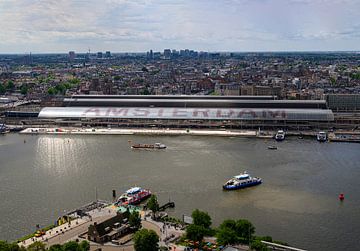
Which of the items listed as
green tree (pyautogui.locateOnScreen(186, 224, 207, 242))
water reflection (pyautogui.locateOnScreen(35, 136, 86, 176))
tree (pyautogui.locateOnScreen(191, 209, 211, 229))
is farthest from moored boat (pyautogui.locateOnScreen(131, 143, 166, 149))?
green tree (pyautogui.locateOnScreen(186, 224, 207, 242))

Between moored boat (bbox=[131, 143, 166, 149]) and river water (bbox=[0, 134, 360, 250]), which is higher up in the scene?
moored boat (bbox=[131, 143, 166, 149])

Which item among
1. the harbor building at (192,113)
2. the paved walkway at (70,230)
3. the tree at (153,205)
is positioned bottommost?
the paved walkway at (70,230)

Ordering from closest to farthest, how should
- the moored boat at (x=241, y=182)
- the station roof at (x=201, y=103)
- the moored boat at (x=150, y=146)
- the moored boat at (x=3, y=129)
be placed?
the moored boat at (x=241, y=182) → the moored boat at (x=150, y=146) → the moored boat at (x=3, y=129) → the station roof at (x=201, y=103)

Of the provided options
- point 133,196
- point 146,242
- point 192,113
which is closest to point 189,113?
point 192,113

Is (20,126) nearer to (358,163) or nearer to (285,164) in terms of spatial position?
(285,164)

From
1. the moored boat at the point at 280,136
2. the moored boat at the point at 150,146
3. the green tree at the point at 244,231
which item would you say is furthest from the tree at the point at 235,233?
the moored boat at the point at 280,136

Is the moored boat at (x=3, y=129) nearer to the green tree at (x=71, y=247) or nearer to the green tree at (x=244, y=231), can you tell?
the green tree at (x=71, y=247)

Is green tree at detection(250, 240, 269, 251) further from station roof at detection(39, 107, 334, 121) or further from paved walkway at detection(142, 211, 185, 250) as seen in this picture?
station roof at detection(39, 107, 334, 121)
